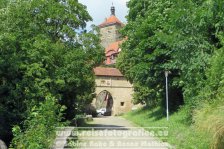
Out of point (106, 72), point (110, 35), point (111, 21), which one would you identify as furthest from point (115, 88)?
point (111, 21)

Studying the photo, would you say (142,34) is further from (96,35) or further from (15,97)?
(15,97)

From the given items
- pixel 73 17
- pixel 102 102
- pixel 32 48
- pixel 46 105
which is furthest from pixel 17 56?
pixel 102 102

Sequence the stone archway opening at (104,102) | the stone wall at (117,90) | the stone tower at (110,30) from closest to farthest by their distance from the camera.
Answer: the stone wall at (117,90) < the stone archway opening at (104,102) < the stone tower at (110,30)

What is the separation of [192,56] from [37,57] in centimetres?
646

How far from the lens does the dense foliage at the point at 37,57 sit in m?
14.1

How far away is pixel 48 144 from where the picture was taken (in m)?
9.18

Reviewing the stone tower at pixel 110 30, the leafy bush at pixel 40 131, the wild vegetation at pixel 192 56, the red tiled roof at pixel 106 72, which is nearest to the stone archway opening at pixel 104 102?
the red tiled roof at pixel 106 72

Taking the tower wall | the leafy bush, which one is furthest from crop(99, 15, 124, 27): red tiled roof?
the leafy bush

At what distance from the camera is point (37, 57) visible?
15.7m

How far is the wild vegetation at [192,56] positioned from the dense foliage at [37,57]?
4005 mm

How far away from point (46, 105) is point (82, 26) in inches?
593

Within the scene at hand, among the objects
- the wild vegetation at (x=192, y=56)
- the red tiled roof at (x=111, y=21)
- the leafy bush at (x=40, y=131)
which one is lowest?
the leafy bush at (x=40, y=131)

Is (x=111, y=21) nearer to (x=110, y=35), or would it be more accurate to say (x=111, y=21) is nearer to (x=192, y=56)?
(x=110, y=35)

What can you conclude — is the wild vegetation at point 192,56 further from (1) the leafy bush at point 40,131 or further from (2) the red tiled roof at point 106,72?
(2) the red tiled roof at point 106,72
